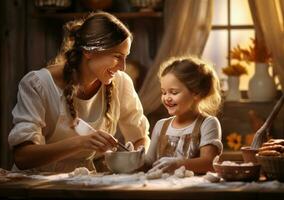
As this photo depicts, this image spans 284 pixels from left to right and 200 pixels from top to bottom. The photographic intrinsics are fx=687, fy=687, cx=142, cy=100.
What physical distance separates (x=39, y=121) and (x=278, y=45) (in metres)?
2.27

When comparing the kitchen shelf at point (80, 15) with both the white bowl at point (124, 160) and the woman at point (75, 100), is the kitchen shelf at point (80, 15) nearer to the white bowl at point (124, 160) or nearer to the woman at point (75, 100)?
the woman at point (75, 100)

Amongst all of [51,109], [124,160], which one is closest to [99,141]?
[124,160]

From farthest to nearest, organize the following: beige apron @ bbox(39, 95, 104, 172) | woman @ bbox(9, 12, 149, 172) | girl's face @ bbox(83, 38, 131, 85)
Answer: beige apron @ bbox(39, 95, 104, 172) → girl's face @ bbox(83, 38, 131, 85) → woman @ bbox(9, 12, 149, 172)

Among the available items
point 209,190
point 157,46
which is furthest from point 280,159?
point 157,46

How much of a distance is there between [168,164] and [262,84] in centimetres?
238

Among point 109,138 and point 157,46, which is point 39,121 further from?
point 157,46

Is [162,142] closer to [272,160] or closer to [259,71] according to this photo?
[272,160]

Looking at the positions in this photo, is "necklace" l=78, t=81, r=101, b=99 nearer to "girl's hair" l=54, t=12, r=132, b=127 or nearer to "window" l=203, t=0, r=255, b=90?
"girl's hair" l=54, t=12, r=132, b=127

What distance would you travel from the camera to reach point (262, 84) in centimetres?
490

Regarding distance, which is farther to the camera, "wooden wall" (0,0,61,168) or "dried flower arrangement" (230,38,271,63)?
"wooden wall" (0,0,61,168)

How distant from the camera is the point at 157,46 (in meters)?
5.14

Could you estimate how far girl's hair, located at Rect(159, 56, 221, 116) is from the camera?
305 cm

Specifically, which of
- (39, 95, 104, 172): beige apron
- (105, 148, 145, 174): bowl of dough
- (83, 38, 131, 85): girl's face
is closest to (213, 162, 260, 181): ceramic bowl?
(105, 148, 145, 174): bowl of dough

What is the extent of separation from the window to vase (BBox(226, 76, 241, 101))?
8 centimetres
